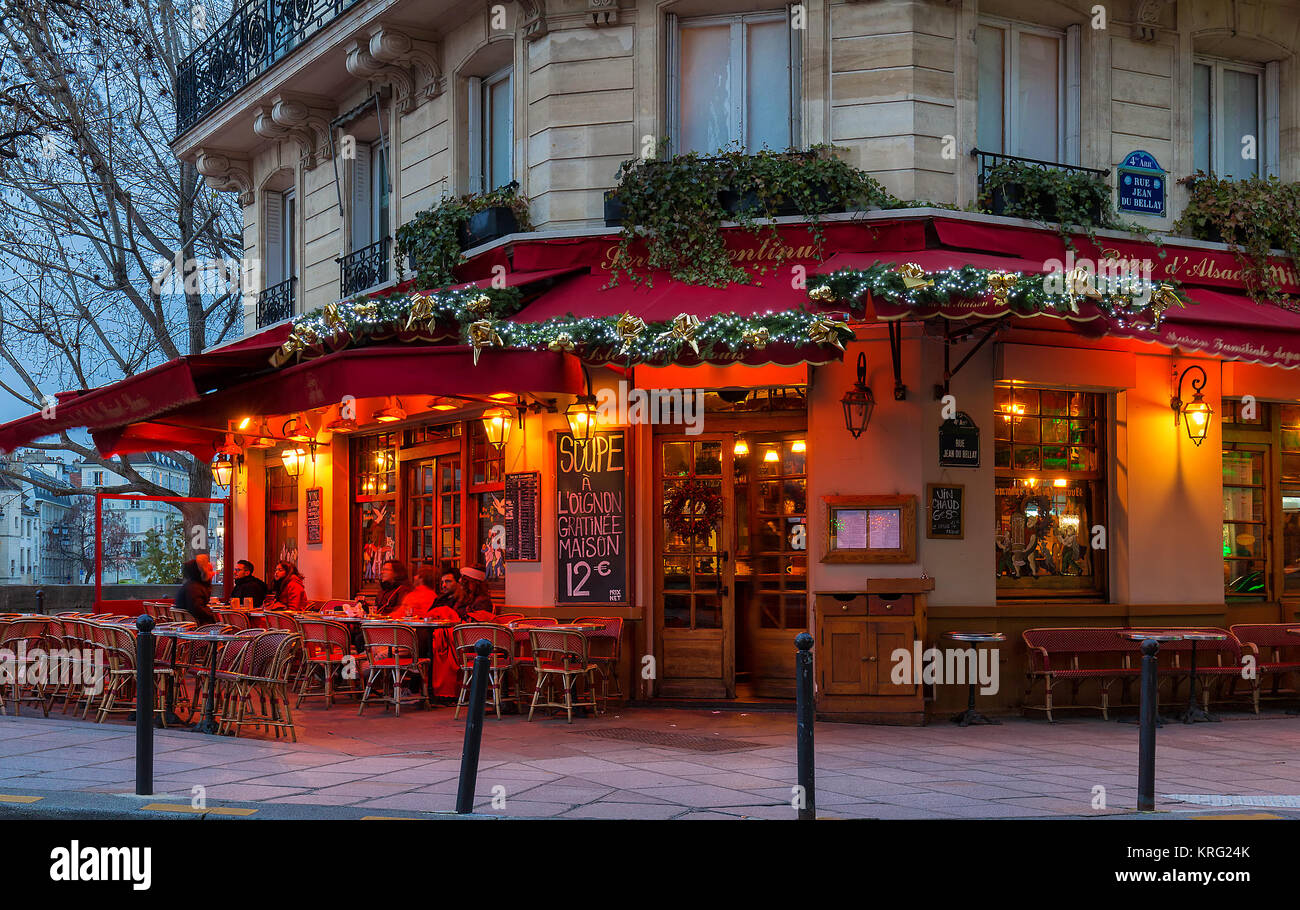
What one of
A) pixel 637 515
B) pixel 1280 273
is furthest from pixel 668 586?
pixel 1280 273

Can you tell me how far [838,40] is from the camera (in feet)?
42.3

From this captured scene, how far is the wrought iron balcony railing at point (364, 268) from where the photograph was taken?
54.1 feet

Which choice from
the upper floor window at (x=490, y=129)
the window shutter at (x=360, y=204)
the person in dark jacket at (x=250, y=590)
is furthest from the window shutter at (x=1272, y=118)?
the person in dark jacket at (x=250, y=590)

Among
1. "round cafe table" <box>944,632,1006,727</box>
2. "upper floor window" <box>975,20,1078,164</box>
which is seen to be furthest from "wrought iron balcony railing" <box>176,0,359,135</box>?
"round cafe table" <box>944,632,1006,727</box>

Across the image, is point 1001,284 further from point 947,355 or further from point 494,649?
point 494,649

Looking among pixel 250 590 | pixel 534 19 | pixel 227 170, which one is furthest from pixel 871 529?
pixel 227 170

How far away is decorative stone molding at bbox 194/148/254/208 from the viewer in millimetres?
20281

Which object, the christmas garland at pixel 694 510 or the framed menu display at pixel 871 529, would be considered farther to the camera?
the christmas garland at pixel 694 510

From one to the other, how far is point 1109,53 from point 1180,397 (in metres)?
3.47

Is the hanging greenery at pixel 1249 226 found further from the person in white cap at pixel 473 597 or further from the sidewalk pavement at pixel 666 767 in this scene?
the person in white cap at pixel 473 597

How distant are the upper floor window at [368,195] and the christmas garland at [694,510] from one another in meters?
6.14

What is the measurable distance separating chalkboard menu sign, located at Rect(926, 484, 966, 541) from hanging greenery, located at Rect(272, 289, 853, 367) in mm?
1997

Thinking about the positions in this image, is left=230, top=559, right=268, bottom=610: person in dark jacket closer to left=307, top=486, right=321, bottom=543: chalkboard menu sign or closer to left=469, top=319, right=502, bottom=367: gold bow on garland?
left=307, top=486, right=321, bottom=543: chalkboard menu sign

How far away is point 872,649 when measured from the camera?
1209cm
